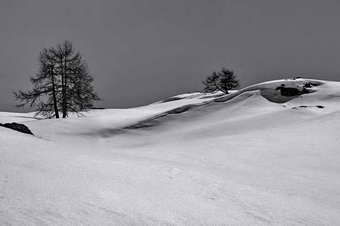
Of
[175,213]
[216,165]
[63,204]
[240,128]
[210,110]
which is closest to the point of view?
[63,204]

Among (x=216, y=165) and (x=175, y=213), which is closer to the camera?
(x=175, y=213)

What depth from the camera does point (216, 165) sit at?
625 cm

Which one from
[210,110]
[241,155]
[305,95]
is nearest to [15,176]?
[241,155]

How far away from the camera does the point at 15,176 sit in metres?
3.14

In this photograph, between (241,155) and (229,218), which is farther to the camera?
(241,155)

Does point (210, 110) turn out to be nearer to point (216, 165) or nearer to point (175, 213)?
point (216, 165)

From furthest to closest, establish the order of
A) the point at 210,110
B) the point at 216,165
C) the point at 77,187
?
the point at 210,110
the point at 216,165
the point at 77,187

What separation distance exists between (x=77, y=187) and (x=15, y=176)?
0.85 metres

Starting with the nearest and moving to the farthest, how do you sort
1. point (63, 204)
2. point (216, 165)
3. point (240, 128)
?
point (63, 204) < point (216, 165) < point (240, 128)

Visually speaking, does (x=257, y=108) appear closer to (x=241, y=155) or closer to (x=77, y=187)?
(x=241, y=155)

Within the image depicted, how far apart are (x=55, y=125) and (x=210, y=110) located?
10500 millimetres

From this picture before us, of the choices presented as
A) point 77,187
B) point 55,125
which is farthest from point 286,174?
point 55,125

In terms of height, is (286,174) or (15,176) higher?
(15,176)

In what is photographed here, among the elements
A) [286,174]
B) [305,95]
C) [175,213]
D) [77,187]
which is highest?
[305,95]
